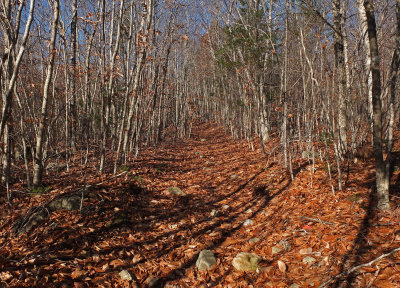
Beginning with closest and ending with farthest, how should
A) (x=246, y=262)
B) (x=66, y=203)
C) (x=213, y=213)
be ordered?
(x=246, y=262)
(x=66, y=203)
(x=213, y=213)

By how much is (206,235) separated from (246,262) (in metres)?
0.99

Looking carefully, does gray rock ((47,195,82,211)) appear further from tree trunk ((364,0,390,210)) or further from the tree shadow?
tree trunk ((364,0,390,210))

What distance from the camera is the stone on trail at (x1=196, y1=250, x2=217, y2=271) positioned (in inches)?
115

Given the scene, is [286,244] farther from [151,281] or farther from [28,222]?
[28,222]

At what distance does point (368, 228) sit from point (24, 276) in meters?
3.93

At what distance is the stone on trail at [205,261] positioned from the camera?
2.92m

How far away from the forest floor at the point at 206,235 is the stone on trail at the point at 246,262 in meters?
0.07

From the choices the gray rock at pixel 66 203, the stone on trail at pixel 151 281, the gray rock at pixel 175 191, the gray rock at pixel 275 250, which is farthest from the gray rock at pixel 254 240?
the gray rock at pixel 66 203

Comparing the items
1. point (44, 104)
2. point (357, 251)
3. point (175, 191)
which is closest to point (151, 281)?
point (357, 251)

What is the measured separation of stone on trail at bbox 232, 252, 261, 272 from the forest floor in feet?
0.22

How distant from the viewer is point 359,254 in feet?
7.91

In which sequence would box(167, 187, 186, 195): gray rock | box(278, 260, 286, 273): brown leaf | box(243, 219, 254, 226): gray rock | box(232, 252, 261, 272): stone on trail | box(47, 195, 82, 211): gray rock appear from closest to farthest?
box(278, 260, 286, 273): brown leaf < box(232, 252, 261, 272): stone on trail < box(47, 195, 82, 211): gray rock < box(243, 219, 254, 226): gray rock < box(167, 187, 186, 195): gray rock

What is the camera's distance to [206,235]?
3.71 metres

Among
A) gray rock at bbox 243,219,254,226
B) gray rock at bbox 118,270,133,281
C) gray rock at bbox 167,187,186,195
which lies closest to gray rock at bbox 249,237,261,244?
gray rock at bbox 243,219,254,226
